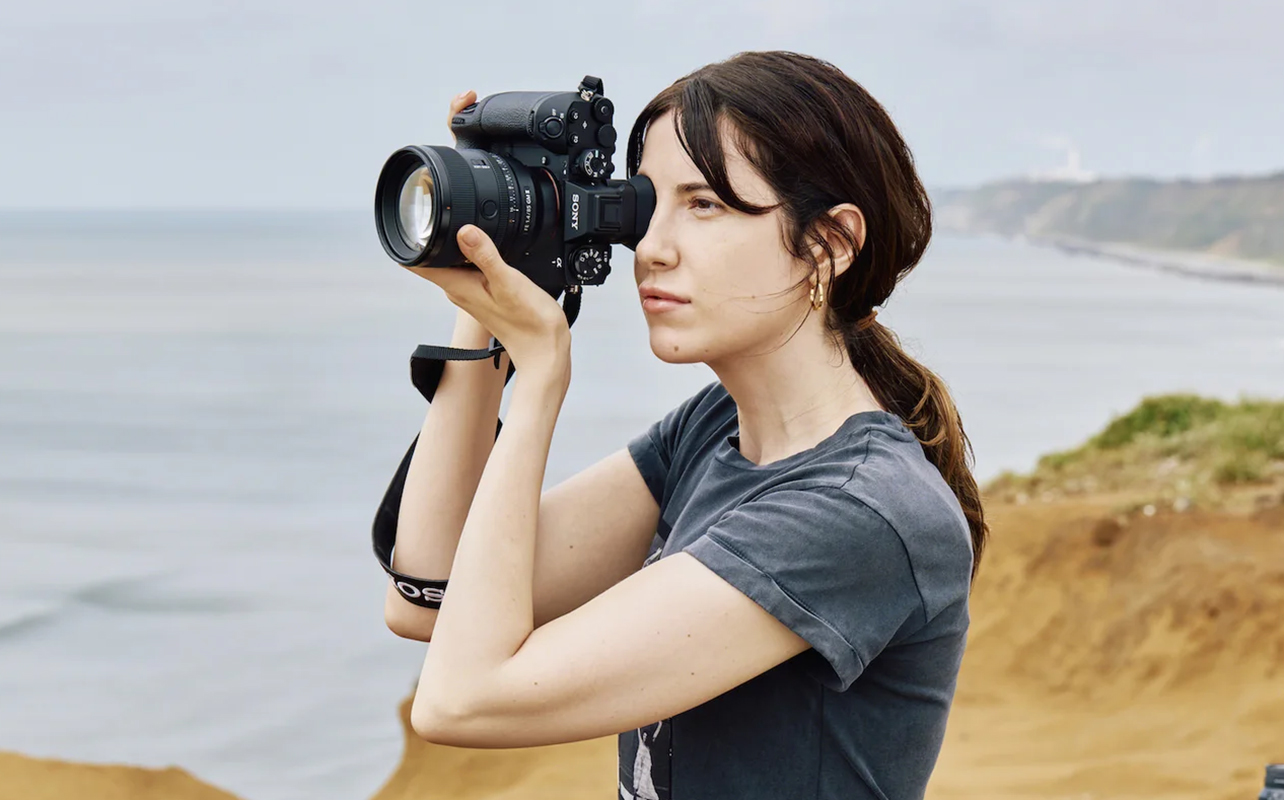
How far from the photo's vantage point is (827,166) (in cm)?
118

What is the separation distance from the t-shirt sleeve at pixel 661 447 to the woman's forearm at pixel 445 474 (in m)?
0.17

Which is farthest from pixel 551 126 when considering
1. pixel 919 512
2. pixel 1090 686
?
pixel 1090 686

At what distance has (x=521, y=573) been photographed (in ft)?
3.68

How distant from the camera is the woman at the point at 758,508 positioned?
1.05m

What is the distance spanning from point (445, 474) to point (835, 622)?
54 centimetres

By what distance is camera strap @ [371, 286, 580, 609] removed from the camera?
135 centimetres

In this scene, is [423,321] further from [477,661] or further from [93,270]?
[477,661]

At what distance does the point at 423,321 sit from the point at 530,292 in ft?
44.9

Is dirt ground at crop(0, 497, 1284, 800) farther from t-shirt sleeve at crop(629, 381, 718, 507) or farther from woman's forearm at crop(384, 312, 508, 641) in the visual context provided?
woman's forearm at crop(384, 312, 508, 641)

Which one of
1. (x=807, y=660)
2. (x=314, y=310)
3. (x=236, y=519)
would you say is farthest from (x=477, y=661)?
(x=314, y=310)

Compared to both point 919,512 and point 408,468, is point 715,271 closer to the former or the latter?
point 919,512

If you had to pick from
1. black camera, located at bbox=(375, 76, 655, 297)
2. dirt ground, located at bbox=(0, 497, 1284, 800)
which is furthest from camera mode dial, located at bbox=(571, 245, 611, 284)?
dirt ground, located at bbox=(0, 497, 1284, 800)

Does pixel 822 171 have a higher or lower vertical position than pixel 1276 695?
higher

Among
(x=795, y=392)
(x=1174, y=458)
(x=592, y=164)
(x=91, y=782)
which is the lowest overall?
(x=91, y=782)
